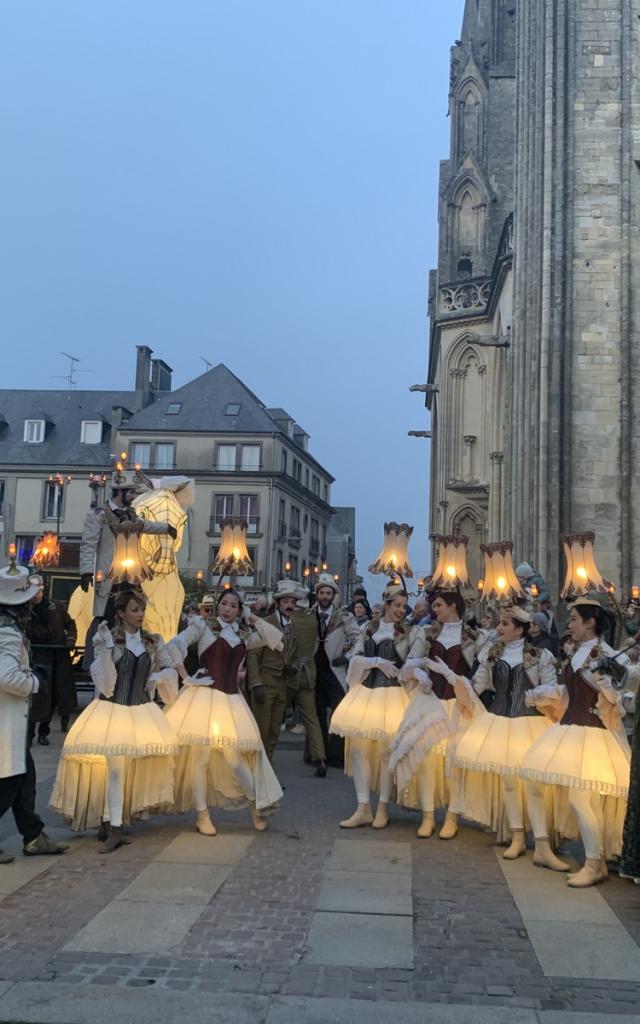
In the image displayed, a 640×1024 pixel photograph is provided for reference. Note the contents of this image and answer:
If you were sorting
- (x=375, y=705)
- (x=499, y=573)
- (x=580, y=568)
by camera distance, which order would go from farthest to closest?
(x=499, y=573) → (x=580, y=568) → (x=375, y=705)

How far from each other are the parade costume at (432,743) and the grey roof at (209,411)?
46.0 meters

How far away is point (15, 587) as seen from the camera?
6.48 m

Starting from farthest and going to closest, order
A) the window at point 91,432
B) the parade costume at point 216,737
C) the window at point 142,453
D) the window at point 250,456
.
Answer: the window at point 91,432 < the window at point 142,453 < the window at point 250,456 < the parade costume at point 216,737

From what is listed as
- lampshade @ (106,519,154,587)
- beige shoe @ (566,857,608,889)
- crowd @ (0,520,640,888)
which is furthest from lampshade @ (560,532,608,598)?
lampshade @ (106,519,154,587)

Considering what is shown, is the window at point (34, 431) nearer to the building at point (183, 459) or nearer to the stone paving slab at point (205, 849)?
the building at point (183, 459)

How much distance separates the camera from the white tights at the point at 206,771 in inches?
287

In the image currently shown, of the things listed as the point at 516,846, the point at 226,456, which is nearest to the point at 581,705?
the point at 516,846

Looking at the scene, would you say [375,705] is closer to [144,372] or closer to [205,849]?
[205,849]

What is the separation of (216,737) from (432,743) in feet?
5.48

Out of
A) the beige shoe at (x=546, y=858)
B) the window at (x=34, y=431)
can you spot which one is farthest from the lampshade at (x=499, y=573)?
the window at (x=34, y=431)

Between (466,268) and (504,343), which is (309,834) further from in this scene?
(466,268)

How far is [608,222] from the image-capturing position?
21156 millimetres

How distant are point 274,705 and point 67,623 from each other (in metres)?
4.14

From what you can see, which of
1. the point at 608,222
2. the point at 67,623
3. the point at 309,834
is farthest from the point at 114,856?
the point at 608,222
